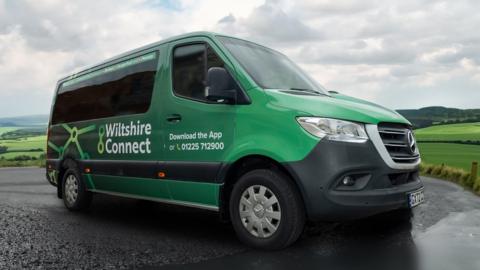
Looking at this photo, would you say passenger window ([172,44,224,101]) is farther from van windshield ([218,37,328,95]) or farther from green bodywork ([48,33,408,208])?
van windshield ([218,37,328,95])

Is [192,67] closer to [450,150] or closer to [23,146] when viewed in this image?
[450,150]

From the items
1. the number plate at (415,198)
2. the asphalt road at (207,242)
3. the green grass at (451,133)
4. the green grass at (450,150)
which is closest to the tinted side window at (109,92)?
the asphalt road at (207,242)

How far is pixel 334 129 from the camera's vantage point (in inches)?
162

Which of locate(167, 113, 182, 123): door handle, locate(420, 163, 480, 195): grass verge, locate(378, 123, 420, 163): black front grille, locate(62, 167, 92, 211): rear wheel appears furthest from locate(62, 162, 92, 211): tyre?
locate(420, 163, 480, 195): grass verge

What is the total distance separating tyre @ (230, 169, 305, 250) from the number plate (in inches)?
43.4

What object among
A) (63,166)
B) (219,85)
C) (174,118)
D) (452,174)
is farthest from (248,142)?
(452,174)

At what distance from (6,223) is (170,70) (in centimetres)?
326

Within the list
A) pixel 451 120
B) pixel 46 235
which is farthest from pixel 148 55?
pixel 451 120

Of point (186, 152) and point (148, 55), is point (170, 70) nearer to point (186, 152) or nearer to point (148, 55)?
point (148, 55)

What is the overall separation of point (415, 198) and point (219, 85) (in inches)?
89.9

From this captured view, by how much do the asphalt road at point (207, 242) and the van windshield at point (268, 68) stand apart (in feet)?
5.54

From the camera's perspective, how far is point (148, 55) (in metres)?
5.89

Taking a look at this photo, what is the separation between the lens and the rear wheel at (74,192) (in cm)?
713

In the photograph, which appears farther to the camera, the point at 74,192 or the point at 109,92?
the point at 74,192
